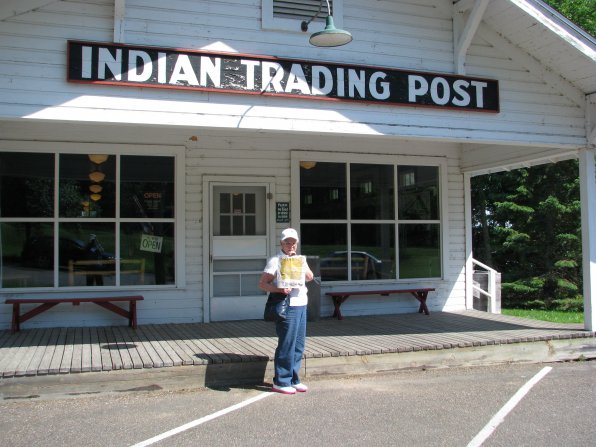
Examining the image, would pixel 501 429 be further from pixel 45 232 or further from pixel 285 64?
pixel 45 232

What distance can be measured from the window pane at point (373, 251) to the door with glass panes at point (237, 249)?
1.62 metres

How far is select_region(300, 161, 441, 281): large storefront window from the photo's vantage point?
9609 millimetres

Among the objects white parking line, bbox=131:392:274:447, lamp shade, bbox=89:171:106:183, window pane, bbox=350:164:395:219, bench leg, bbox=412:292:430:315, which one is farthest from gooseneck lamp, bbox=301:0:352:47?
bench leg, bbox=412:292:430:315

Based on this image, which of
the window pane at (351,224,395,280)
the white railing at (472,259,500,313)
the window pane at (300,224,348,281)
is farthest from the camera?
the white railing at (472,259,500,313)

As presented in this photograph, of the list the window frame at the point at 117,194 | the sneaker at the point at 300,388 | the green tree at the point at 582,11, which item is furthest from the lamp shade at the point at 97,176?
the green tree at the point at 582,11

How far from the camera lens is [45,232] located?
8.27 m

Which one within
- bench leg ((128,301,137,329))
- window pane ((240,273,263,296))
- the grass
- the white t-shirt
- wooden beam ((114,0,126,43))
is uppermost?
wooden beam ((114,0,126,43))

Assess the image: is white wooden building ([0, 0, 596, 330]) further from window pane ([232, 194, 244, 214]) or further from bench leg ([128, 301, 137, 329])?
bench leg ([128, 301, 137, 329])

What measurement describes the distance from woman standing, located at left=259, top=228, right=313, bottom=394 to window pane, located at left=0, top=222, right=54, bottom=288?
405 cm

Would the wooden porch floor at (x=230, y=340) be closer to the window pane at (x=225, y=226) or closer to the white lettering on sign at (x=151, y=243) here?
the white lettering on sign at (x=151, y=243)

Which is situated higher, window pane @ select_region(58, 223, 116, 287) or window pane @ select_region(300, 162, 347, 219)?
window pane @ select_region(300, 162, 347, 219)

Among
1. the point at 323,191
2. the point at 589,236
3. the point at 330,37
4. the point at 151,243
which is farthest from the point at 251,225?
the point at 589,236

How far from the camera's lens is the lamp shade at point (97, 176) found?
8477 millimetres

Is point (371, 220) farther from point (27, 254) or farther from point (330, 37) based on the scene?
point (27, 254)
